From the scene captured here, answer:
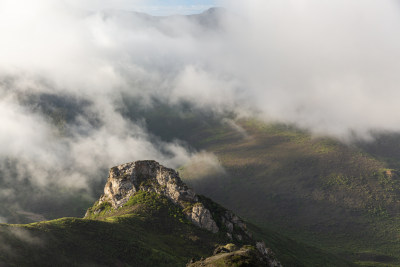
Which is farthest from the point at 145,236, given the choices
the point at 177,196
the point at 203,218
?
the point at 177,196

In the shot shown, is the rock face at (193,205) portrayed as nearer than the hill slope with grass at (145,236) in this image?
No

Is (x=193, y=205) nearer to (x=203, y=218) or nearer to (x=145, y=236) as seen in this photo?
(x=203, y=218)

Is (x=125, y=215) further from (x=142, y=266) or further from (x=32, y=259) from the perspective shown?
(x=32, y=259)

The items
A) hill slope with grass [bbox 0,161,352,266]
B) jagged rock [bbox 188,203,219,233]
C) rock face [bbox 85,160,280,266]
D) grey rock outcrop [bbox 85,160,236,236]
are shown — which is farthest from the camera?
rock face [bbox 85,160,280,266]

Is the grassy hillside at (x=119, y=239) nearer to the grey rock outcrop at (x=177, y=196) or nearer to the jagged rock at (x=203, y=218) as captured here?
the jagged rock at (x=203, y=218)

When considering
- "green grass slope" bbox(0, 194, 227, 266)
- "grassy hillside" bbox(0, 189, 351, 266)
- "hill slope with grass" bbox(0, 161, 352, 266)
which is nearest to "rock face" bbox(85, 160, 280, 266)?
"hill slope with grass" bbox(0, 161, 352, 266)

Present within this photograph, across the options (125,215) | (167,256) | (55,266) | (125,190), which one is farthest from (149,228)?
(55,266)

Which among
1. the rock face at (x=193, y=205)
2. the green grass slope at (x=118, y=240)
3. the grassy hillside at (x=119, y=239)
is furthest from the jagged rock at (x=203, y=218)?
the green grass slope at (x=118, y=240)

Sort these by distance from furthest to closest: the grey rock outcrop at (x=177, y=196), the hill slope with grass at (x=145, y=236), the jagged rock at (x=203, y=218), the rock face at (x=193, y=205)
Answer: the rock face at (x=193, y=205) < the grey rock outcrop at (x=177, y=196) < the jagged rock at (x=203, y=218) < the hill slope with grass at (x=145, y=236)

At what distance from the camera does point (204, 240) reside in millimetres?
162625

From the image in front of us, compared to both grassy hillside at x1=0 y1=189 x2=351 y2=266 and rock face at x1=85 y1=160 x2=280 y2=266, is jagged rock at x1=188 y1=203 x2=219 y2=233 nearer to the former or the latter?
rock face at x1=85 y1=160 x2=280 y2=266

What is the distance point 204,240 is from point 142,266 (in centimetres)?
3870

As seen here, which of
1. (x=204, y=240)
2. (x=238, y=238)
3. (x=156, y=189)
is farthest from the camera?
(x=156, y=189)

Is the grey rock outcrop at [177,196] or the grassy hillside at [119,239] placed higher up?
the grey rock outcrop at [177,196]
